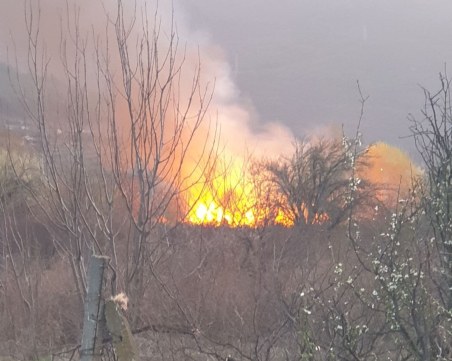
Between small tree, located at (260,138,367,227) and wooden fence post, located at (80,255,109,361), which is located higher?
small tree, located at (260,138,367,227)

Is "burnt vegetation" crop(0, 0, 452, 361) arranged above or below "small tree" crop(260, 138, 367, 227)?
below

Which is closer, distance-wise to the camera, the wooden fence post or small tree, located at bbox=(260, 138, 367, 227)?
the wooden fence post

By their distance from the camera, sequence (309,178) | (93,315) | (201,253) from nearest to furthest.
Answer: (93,315)
(201,253)
(309,178)

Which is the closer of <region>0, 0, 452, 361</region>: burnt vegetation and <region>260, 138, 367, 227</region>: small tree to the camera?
<region>0, 0, 452, 361</region>: burnt vegetation

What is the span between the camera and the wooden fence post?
3020 millimetres

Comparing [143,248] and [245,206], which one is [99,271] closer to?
[143,248]

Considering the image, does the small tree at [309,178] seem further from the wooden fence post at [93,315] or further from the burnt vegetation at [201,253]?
the wooden fence post at [93,315]

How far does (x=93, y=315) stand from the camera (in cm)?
305

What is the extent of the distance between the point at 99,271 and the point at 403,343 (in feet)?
6.42

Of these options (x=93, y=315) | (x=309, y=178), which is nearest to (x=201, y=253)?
(x=93, y=315)

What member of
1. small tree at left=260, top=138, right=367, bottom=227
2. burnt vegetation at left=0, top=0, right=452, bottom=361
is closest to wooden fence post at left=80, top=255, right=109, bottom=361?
burnt vegetation at left=0, top=0, right=452, bottom=361

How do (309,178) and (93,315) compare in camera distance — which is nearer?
(93,315)

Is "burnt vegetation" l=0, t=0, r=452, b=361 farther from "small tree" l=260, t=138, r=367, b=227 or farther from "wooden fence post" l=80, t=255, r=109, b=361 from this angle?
"small tree" l=260, t=138, r=367, b=227

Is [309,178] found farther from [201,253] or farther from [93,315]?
[93,315]
